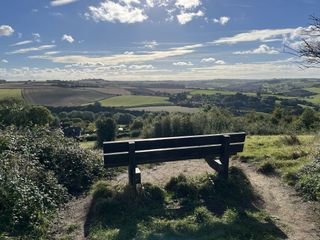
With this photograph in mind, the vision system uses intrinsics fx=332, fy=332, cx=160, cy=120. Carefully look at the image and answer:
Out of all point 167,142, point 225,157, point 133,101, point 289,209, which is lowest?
point 133,101

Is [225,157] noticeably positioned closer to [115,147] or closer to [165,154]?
[165,154]

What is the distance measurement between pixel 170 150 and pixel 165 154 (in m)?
0.15

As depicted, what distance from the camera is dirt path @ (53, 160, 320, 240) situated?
5.84 meters

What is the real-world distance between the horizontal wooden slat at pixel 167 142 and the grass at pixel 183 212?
82 centimetres

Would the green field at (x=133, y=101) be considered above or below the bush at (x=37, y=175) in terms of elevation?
below

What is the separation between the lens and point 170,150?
7.48 m

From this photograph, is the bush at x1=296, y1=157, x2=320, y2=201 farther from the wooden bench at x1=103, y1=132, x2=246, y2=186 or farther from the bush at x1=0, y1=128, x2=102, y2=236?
the bush at x1=0, y1=128, x2=102, y2=236

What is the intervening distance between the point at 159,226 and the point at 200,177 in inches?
99.7

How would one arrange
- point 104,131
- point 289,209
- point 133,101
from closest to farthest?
1. point 289,209
2. point 104,131
3. point 133,101

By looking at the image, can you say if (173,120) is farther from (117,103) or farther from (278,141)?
(117,103)

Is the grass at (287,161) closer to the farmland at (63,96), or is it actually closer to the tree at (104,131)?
the tree at (104,131)

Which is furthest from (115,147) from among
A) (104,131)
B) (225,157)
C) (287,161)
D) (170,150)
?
→ (104,131)

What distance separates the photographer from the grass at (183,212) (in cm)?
552

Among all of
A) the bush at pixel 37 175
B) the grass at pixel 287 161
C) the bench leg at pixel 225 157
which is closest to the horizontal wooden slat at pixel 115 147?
the bush at pixel 37 175
